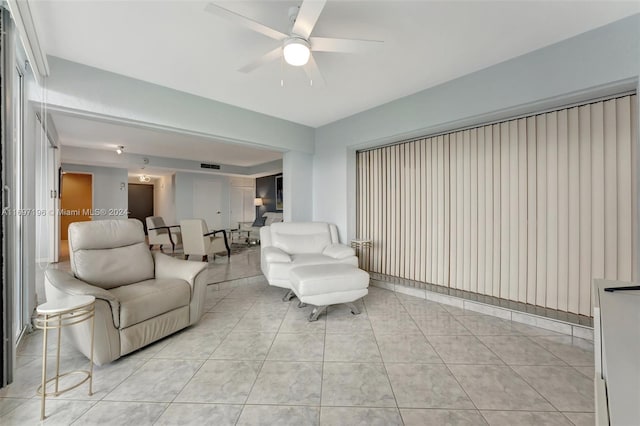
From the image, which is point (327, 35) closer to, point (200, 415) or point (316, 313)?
point (316, 313)

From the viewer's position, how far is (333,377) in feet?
5.84

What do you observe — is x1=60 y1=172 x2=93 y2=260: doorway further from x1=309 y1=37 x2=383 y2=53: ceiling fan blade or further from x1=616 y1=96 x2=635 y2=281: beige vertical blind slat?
x1=616 y1=96 x2=635 y2=281: beige vertical blind slat

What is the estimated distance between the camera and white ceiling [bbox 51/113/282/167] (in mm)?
4371

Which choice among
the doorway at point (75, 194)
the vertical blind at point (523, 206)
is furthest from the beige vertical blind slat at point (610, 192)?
the doorway at point (75, 194)

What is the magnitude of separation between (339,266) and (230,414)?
171 centimetres

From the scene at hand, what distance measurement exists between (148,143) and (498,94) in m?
6.04

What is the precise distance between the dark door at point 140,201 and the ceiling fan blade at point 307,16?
10715mm

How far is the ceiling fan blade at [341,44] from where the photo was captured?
1758 mm

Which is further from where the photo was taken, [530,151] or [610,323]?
[530,151]

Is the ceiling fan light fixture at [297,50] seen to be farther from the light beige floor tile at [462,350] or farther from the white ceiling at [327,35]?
the light beige floor tile at [462,350]

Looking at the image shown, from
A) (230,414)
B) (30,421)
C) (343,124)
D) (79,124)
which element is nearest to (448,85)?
(343,124)

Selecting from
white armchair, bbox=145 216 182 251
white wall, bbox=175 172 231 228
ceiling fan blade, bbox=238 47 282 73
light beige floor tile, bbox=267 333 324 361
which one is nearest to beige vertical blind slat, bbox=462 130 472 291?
light beige floor tile, bbox=267 333 324 361

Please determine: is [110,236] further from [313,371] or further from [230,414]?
[313,371]

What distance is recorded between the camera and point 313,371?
6.05 ft
